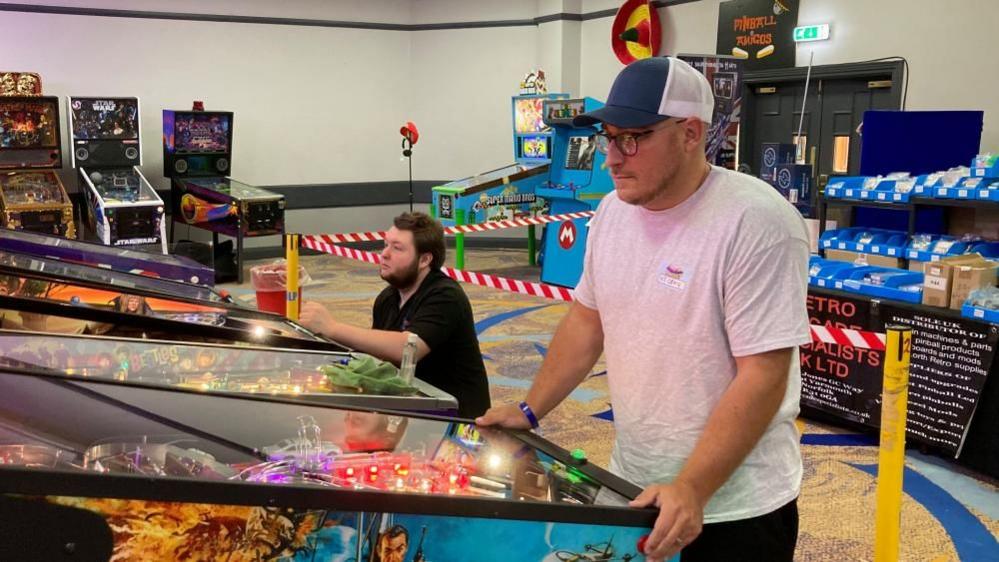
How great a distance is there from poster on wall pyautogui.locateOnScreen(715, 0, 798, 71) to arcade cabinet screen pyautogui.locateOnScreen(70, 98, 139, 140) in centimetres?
581

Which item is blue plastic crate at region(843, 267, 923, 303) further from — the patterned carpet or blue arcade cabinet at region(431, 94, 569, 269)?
blue arcade cabinet at region(431, 94, 569, 269)

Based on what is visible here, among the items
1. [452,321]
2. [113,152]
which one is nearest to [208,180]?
[113,152]

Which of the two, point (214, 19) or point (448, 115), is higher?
point (214, 19)

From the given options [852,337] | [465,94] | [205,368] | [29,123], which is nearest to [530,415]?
[205,368]

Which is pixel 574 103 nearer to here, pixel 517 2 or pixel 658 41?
pixel 658 41

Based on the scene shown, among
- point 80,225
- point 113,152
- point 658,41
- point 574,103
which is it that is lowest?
point 80,225

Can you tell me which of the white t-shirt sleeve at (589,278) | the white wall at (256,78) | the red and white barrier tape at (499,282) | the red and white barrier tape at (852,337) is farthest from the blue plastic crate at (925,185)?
the white wall at (256,78)

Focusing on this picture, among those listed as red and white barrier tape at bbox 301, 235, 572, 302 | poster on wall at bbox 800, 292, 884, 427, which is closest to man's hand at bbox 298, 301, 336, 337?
red and white barrier tape at bbox 301, 235, 572, 302

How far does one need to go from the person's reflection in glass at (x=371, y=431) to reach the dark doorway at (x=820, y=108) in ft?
19.4

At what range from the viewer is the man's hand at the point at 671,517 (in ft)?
4.99

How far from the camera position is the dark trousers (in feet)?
5.74

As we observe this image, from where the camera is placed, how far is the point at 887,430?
9.15 ft

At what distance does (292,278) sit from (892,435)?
9.93ft

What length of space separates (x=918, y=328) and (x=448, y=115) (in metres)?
8.37
